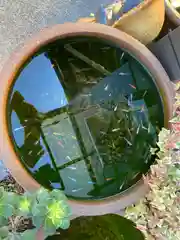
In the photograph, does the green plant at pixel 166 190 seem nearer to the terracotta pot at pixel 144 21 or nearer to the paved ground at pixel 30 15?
the terracotta pot at pixel 144 21

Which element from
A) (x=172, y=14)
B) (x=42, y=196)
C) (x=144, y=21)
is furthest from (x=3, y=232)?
(x=172, y=14)

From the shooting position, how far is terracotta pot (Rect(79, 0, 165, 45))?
120 cm

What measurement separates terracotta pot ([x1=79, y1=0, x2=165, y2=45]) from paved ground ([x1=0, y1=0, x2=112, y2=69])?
15.1 inches

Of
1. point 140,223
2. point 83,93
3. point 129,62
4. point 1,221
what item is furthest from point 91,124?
point 1,221

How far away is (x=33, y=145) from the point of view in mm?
1222

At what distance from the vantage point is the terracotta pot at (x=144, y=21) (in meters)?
1.20

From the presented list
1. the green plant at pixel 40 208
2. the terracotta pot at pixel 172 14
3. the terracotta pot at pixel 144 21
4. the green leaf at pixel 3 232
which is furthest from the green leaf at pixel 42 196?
the terracotta pot at pixel 172 14

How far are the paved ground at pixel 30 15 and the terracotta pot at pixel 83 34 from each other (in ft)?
1.28

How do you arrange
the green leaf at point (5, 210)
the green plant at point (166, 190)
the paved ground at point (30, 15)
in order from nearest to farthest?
the green leaf at point (5, 210) → the green plant at point (166, 190) → the paved ground at point (30, 15)

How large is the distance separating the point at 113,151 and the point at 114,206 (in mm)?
176

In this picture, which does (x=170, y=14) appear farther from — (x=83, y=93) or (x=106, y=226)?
(x=106, y=226)

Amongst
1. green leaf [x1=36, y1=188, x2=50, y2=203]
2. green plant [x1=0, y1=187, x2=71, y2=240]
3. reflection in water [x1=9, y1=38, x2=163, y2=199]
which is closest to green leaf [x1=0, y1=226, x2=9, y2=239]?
green plant [x1=0, y1=187, x2=71, y2=240]

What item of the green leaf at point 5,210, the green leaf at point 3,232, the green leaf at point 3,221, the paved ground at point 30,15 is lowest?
the green leaf at point 3,232

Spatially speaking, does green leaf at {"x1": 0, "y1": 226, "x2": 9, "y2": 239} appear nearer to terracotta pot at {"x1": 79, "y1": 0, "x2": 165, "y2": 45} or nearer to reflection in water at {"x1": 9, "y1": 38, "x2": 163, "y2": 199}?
reflection in water at {"x1": 9, "y1": 38, "x2": 163, "y2": 199}
